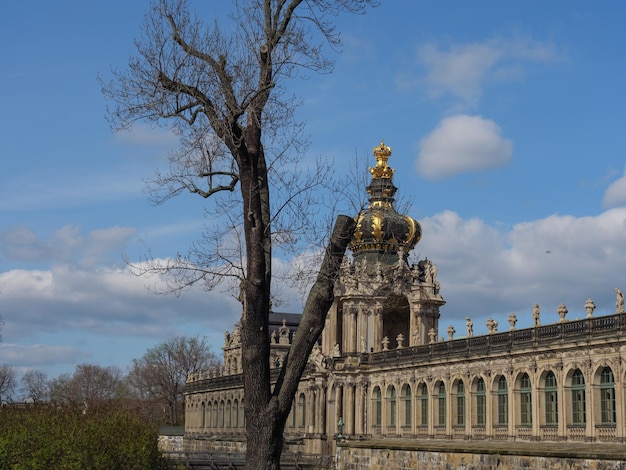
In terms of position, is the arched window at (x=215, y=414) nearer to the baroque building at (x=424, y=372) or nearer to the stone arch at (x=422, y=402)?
the baroque building at (x=424, y=372)

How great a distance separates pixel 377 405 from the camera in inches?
2613

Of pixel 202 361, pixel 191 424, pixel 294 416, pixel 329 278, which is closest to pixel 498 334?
pixel 294 416

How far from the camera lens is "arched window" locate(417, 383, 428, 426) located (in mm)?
59719

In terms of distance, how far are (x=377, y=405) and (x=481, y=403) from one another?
13.7 meters

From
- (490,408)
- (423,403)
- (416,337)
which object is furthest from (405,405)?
(490,408)

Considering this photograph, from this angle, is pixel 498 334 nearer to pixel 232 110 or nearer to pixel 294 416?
pixel 294 416

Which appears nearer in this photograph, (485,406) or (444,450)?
(444,450)

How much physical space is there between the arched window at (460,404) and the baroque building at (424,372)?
0.08 metres

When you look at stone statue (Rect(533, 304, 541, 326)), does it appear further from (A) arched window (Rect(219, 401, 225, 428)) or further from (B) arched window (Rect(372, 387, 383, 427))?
(A) arched window (Rect(219, 401, 225, 428))

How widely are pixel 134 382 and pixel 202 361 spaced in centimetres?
1342

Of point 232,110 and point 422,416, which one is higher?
point 232,110

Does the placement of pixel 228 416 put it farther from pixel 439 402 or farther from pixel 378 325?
pixel 439 402

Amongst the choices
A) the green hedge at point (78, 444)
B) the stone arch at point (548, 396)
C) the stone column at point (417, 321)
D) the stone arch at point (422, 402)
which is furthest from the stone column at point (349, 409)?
the green hedge at point (78, 444)

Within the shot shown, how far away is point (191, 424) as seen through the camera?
111 meters
